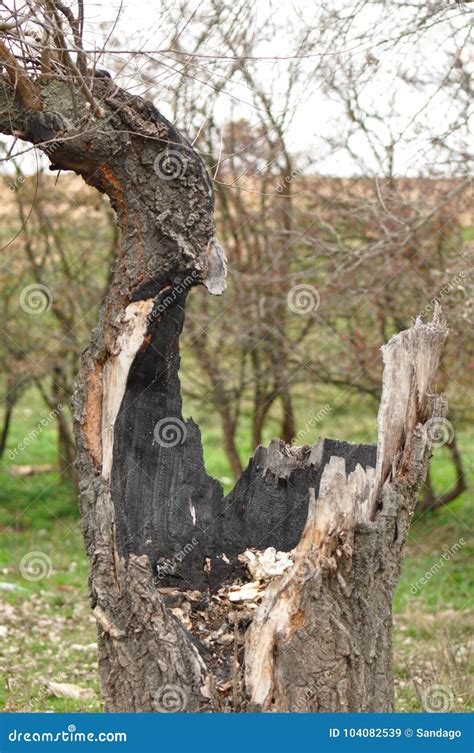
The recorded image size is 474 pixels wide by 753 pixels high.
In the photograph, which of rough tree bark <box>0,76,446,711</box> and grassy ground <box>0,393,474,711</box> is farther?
grassy ground <box>0,393,474,711</box>

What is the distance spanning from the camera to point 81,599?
7.37 meters

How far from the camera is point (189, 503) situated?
3941 millimetres

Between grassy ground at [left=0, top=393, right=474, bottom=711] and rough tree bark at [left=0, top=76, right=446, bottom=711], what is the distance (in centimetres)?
141

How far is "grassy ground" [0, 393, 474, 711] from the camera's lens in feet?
17.0

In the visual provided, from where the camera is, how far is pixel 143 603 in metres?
3.33

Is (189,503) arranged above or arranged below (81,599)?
above

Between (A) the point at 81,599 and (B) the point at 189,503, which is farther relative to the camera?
(A) the point at 81,599

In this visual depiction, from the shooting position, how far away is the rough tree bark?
3.29 metres

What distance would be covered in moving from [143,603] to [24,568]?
5056mm

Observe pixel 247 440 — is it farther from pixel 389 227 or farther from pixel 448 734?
pixel 448 734

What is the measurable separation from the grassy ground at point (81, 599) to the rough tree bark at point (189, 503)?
1407mm

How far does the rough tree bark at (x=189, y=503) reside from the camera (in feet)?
10.8

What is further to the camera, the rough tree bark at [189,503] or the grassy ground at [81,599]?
the grassy ground at [81,599]

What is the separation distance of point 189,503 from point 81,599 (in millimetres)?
3785
